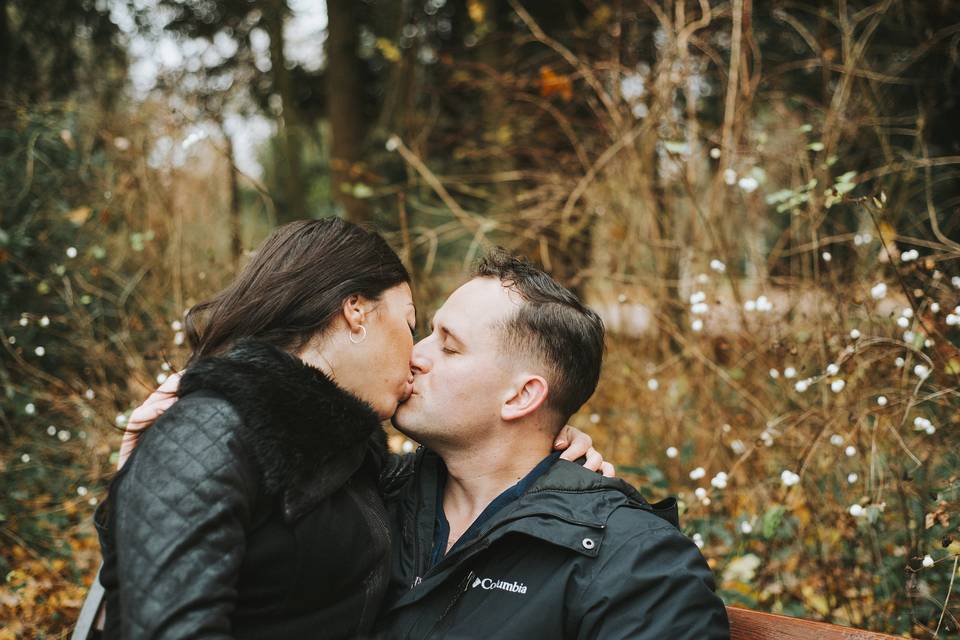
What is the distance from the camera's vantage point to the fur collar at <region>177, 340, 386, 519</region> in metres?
1.82

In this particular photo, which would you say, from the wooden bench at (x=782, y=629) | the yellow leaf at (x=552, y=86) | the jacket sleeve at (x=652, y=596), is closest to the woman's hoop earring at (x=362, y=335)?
the jacket sleeve at (x=652, y=596)

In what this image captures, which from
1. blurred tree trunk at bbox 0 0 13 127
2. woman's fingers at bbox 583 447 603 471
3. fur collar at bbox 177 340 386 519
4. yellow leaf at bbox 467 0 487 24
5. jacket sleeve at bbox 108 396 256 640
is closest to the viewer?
jacket sleeve at bbox 108 396 256 640

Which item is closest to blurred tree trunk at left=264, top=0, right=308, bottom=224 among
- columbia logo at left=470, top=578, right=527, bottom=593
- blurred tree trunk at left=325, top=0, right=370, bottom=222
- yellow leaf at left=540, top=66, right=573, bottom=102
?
blurred tree trunk at left=325, top=0, right=370, bottom=222

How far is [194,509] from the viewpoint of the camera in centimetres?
165

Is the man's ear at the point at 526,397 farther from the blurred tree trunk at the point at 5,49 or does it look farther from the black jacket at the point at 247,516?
the blurred tree trunk at the point at 5,49

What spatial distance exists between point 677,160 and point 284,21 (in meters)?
6.15

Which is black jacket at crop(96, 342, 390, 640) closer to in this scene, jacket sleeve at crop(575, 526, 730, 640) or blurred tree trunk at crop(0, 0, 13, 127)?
jacket sleeve at crop(575, 526, 730, 640)

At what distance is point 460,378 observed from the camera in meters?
2.50

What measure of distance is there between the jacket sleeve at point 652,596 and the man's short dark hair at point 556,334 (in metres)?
0.63

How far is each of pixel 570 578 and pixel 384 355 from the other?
0.79 meters

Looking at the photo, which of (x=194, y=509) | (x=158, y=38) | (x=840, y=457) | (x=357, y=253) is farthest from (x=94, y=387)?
(x=158, y=38)

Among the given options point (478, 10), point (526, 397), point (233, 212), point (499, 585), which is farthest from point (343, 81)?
point (499, 585)

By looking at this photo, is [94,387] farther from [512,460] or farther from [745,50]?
[745,50]

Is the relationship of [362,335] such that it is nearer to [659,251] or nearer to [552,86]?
[659,251]
